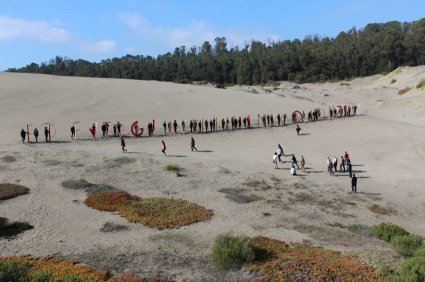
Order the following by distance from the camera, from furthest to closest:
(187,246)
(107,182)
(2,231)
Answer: (107,182)
(2,231)
(187,246)

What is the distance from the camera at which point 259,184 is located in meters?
29.7

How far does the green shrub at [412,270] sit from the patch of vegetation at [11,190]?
65.5 feet

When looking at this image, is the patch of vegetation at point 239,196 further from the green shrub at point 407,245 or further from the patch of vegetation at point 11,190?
the patch of vegetation at point 11,190

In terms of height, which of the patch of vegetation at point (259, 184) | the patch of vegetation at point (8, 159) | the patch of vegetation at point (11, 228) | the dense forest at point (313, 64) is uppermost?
the dense forest at point (313, 64)

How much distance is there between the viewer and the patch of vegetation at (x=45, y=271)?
1378 cm

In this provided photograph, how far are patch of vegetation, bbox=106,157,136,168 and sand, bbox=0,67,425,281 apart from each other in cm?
55

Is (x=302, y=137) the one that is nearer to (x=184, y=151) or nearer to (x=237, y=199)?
(x=184, y=151)

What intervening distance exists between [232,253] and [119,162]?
17.6 meters

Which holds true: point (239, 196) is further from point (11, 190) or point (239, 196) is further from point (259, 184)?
point (11, 190)

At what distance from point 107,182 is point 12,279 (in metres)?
15.5

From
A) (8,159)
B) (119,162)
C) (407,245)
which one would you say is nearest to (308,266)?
(407,245)

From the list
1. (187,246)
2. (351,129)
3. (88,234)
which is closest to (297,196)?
(187,246)

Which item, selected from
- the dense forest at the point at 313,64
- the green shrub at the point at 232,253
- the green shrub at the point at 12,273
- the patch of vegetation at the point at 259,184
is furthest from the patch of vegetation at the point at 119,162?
the dense forest at the point at 313,64

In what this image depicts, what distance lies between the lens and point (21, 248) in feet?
62.6
